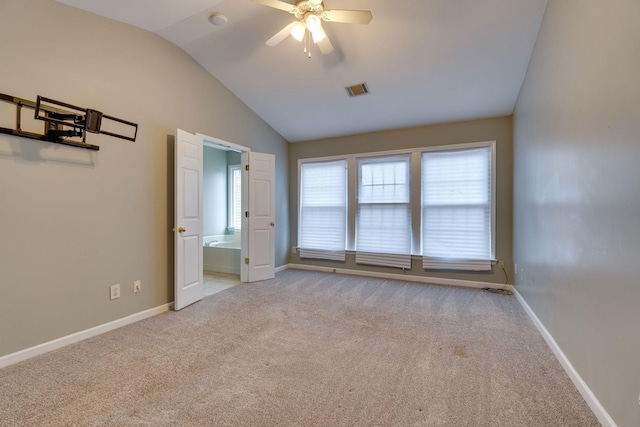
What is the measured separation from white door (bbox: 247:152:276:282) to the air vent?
1.65 m

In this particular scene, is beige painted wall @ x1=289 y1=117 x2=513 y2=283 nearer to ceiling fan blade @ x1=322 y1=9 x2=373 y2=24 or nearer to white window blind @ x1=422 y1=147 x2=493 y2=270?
white window blind @ x1=422 y1=147 x2=493 y2=270

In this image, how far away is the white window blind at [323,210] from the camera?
502 cm

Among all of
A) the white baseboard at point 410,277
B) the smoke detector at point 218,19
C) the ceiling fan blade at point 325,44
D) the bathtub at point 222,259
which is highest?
the smoke detector at point 218,19

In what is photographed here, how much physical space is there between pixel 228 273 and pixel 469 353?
12.9 ft

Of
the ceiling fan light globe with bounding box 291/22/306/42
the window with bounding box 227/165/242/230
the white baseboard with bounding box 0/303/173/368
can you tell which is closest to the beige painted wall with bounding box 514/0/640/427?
the ceiling fan light globe with bounding box 291/22/306/42

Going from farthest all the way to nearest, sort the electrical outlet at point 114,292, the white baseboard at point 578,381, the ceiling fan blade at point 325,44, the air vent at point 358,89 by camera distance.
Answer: the air vent at point 358,89
the electrical outlet at point 114,292
the ceiling fan blade at point 325,44
the white baseboard at point 578,381

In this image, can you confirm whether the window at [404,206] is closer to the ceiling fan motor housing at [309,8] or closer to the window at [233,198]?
the window at [233,198]

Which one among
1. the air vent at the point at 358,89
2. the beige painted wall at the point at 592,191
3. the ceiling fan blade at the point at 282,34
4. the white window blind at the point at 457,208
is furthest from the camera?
the white window blind at the point at 457,208

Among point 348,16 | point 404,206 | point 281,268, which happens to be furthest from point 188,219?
point 404,206

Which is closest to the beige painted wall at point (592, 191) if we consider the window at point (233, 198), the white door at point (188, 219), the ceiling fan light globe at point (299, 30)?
the ceiling fan light globe at point (299, 30)

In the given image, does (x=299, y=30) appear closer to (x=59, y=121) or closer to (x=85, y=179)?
(x=59, y=121)

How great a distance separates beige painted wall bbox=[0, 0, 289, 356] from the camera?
208cm

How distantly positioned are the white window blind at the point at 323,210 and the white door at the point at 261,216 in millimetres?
813

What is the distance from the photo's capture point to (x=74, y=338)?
7.89ft
